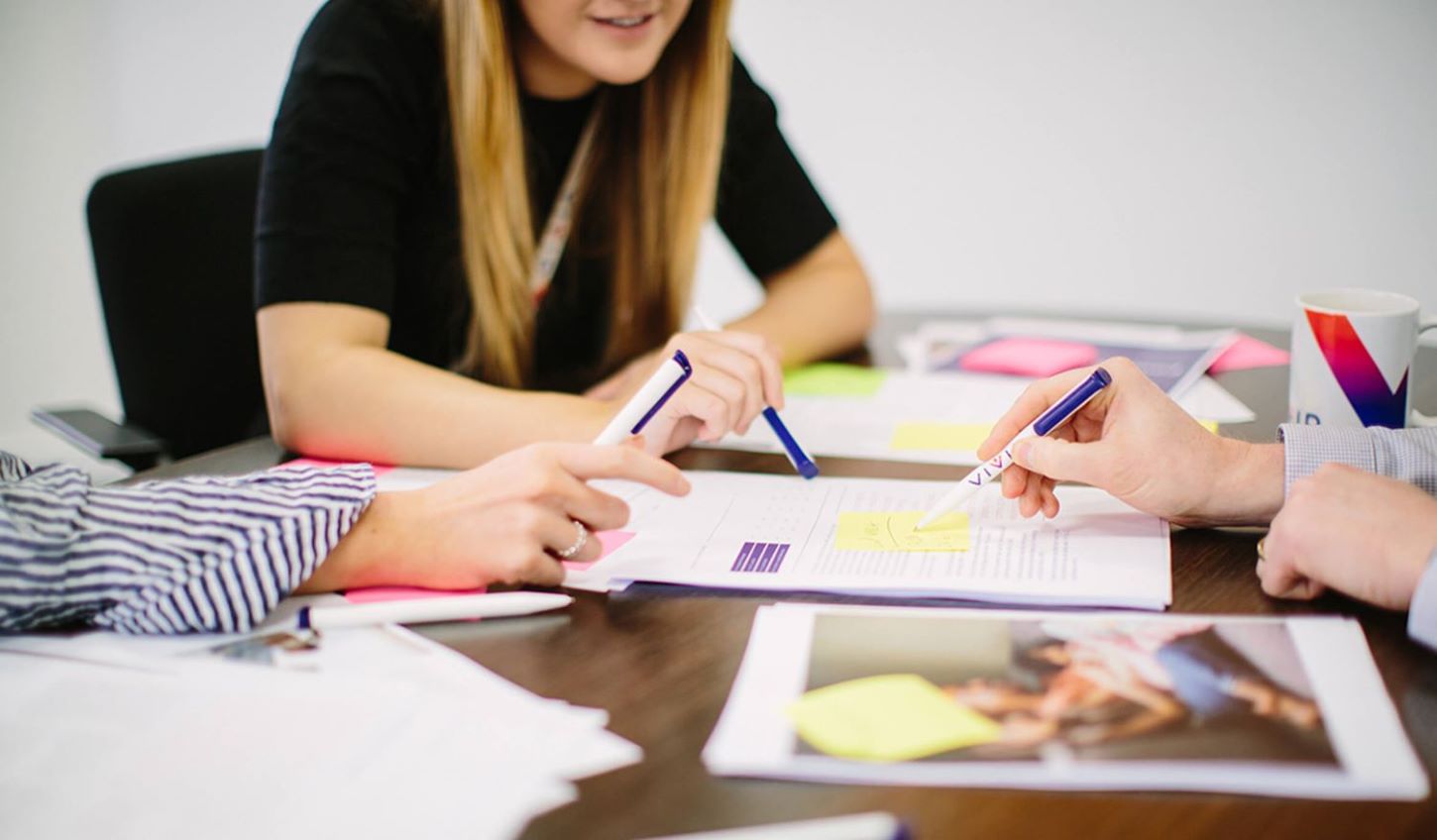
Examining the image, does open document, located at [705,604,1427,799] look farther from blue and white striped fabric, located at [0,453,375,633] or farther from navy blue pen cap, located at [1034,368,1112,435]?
blue and white striped fabric, located at [0,453,375,633]

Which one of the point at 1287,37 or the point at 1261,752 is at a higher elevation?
the point at 1287,37

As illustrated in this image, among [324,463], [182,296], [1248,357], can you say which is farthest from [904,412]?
[182,296]

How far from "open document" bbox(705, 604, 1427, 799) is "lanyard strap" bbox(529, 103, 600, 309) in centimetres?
76

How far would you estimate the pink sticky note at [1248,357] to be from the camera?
4.21 feet

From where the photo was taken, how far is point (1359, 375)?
0.98 meters

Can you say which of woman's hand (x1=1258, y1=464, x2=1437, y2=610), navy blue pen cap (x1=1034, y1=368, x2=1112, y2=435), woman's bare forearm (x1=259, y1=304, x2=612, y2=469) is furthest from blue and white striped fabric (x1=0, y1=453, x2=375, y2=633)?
woman's hand (x1=1258, y1=464, x2=1437, y2=610)

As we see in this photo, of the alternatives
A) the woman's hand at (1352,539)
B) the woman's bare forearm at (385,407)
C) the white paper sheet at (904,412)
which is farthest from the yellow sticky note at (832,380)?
the woman's hand at (1352,539)

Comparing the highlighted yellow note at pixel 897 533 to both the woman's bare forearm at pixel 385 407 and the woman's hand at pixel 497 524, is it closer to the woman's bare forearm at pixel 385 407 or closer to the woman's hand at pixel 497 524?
the woman's hand at pixel 497 524

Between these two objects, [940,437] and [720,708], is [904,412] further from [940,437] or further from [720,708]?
[720,708]

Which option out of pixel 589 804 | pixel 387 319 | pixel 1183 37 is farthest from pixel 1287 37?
pixel 589 804

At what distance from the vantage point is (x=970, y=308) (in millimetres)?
1667

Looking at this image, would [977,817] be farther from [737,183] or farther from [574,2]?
[737,183]

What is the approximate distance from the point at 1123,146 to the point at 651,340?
152 centimetres

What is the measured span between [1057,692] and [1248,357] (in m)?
0.83
